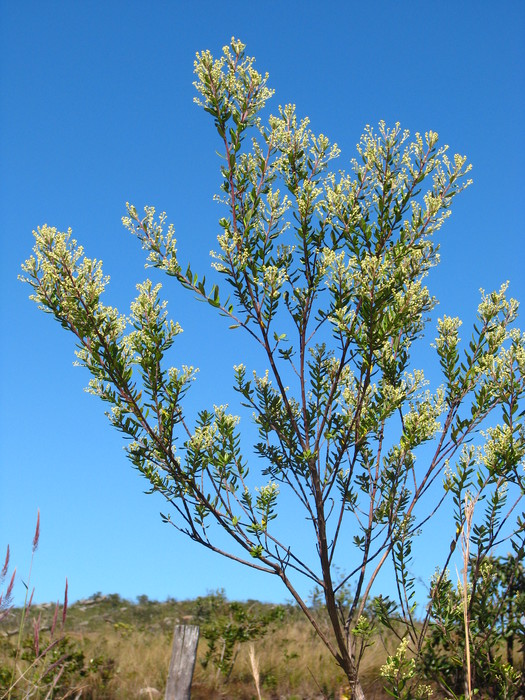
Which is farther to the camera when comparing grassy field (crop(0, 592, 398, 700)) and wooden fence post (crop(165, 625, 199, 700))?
grassy field (crop(0, 592, 398, 700))

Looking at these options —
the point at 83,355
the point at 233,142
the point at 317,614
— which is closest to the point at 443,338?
the point at 233,142

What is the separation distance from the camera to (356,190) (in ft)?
15.7

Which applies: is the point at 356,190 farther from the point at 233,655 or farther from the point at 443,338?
the point at 233,655

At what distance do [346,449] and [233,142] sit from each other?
7.75 ft

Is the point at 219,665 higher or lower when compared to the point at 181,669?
higher

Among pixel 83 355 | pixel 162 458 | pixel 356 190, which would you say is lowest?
pixel 162 458

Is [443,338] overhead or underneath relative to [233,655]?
overhead

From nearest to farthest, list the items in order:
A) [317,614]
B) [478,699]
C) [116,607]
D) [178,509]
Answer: [178,509]
[478,699]
[317,614]
[116,607]

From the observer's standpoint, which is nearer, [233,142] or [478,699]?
[233,142]

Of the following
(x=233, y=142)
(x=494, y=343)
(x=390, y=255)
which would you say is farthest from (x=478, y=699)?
(x=233, y=142)

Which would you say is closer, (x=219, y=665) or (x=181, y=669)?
(x=181, y=669)

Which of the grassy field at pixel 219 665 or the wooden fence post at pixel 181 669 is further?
the grassy field at pixel 219 665

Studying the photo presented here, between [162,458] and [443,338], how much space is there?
2278 millimetres

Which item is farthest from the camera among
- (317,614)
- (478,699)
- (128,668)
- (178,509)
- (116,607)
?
(116,607)
